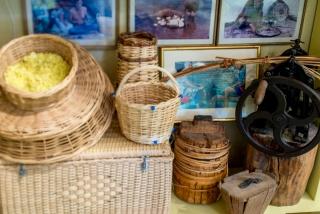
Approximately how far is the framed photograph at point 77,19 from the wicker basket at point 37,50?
0.21 m

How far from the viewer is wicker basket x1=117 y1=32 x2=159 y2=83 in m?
1.84

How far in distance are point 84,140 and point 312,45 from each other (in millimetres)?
1337

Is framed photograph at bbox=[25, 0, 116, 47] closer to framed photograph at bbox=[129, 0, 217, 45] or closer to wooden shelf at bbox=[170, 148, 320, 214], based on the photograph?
framed photograph at bbox=[129, 0, 217, 45]

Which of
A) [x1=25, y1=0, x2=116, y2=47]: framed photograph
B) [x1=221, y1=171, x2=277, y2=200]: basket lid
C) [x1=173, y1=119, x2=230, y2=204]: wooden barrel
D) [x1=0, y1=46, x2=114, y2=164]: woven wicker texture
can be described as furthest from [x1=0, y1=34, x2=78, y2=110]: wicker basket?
[x1=221, y1=171, x2=277, y2=200]: basket lid

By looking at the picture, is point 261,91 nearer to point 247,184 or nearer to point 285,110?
point 285,110

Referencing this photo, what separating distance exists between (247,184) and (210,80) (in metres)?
0.58

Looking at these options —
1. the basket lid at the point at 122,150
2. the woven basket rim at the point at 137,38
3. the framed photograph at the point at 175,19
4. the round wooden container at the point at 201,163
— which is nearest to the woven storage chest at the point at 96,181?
the basket lid at the point at 122,150

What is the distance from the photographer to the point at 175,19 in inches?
79.5

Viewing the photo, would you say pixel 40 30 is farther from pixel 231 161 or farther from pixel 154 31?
pixel 231 161

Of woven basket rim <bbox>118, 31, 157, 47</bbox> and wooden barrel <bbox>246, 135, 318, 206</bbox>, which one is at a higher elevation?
woven basket rim <bbox>118, 31, 157, 47</bbox>

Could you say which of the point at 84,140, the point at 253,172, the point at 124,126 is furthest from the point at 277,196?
the point at 84,140

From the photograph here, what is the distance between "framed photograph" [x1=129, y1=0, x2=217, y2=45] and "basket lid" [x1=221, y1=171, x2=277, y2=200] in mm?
720

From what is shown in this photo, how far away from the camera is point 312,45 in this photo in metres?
2.17

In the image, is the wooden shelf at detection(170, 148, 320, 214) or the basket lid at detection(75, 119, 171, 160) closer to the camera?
the basket lid at detection(75, 119, 171, 160)
